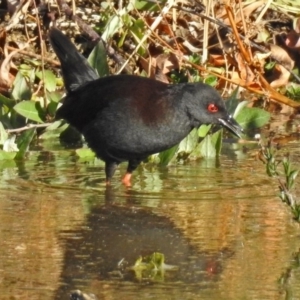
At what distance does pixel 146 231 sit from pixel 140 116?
3.94 feet

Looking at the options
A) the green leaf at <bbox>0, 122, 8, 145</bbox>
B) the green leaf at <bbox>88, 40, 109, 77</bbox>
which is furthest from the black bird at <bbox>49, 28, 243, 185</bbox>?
the green leaf at <bbox>88, 40, 109, 77</bbox>

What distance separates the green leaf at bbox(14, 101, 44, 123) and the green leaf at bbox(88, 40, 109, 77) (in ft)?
1.84

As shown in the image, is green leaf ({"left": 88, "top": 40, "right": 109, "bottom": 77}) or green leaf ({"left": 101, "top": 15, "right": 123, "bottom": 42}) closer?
green leaf ({"left": 88, "top": 40, "right": 109, "bottom": 77})

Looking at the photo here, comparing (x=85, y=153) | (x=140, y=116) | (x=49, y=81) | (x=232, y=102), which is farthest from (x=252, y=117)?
(x=49, y=81)

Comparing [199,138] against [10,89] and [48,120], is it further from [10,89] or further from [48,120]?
[10,89]

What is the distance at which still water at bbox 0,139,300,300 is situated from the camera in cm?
418

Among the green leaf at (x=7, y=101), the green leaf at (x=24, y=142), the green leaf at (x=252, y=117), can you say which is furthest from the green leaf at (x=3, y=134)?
the green leaf at (x=252, y=117)

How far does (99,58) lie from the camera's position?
25.6 ft

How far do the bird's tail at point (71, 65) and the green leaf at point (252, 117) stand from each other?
1.15m

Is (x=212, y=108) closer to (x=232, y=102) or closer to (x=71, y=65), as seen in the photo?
(x=232, y=102)

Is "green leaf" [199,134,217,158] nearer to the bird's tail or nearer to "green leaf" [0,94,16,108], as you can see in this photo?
the bird's tail

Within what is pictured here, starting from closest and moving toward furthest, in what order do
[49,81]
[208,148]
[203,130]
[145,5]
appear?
[208,148]
[203,130]
[49,81]
[145,5]

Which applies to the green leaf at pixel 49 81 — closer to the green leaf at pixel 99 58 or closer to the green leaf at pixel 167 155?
the green leaf at pixel 99 58

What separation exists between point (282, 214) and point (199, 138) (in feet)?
6.59
